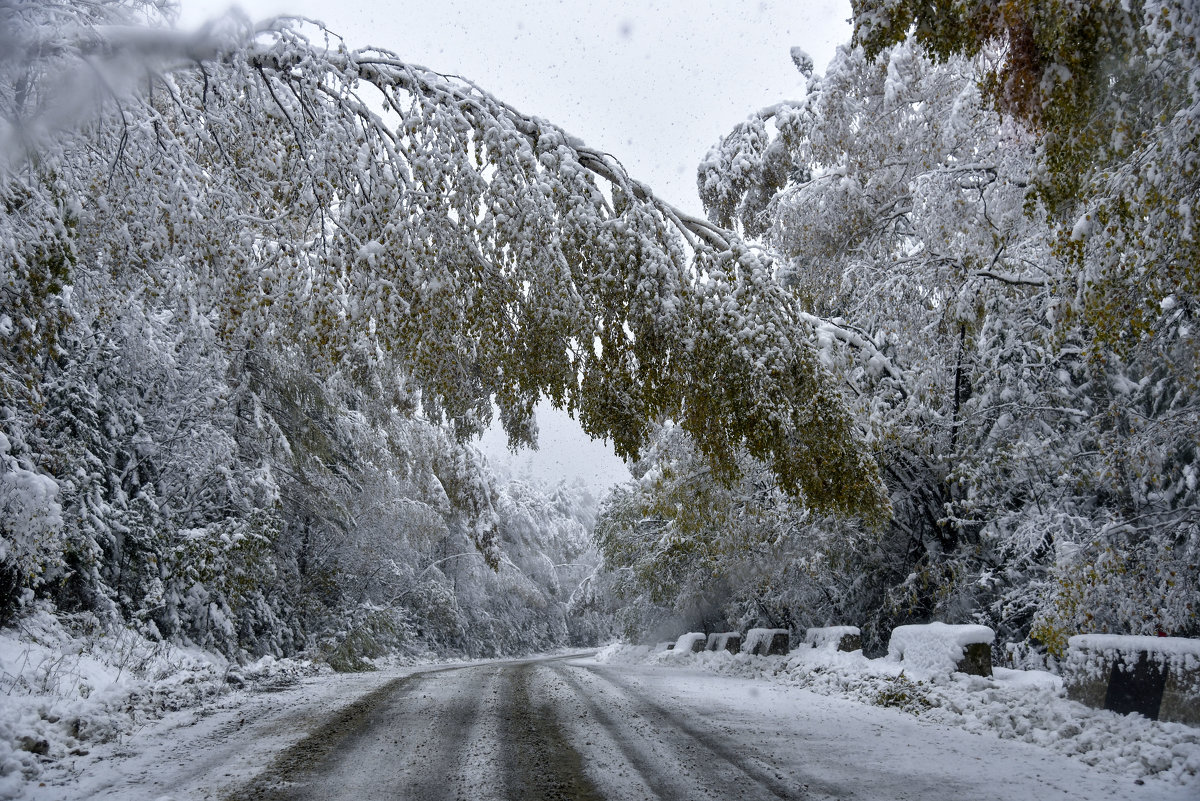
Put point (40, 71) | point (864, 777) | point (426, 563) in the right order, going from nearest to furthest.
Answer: point (864, 777), point (40, 71), point (426, 563)

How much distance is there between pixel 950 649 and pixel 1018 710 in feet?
6.36

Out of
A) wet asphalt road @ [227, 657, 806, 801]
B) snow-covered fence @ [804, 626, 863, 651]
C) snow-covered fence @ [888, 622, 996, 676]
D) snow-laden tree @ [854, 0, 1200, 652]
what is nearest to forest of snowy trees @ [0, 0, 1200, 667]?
snow-laden tree @ [854, 0, 1200, 652]

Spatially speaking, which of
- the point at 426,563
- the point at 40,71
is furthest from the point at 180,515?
the point at 426,563

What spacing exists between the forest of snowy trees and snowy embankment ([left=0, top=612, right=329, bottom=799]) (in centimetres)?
67

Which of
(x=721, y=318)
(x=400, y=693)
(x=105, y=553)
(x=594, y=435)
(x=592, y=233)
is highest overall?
(x=592, y=233)

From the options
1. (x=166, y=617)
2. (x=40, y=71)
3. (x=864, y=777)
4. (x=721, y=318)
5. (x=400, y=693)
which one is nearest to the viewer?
(x=864, y=777)

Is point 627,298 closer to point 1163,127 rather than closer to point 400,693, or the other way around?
point 1163,127

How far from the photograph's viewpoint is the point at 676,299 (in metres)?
7.03

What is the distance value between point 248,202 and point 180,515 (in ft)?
22.8

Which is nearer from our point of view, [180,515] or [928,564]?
[928,564]

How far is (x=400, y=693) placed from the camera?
9664 millimetres

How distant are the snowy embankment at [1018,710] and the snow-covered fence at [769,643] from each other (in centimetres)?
132

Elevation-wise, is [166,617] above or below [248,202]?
below

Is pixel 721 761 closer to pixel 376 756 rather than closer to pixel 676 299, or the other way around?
pixel 376 756
